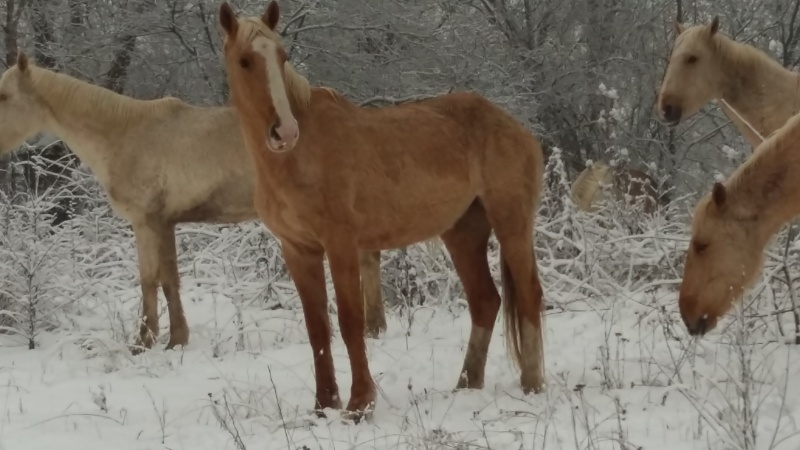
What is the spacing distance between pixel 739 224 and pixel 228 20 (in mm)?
2541

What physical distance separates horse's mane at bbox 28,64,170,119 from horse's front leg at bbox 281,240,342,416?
10.1 feet

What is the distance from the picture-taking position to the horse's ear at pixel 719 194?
13.2ft

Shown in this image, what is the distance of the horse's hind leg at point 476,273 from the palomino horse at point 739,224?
3.43 ft

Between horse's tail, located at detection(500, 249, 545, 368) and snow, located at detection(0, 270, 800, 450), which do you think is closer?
snow, located at detection(0, 270, 800, 450)

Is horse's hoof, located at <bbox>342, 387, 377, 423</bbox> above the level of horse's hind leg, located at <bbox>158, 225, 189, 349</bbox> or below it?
below

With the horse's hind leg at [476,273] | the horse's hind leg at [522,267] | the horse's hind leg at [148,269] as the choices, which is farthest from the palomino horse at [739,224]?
the horse's hind leg at [148,269]

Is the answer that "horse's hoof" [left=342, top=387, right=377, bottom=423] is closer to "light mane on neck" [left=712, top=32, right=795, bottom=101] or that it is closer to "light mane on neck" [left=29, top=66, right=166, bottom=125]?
"light mane on neck" [left=29, top=66, right=166, bottom=125]

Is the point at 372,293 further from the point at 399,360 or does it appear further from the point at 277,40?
the point at 277,40

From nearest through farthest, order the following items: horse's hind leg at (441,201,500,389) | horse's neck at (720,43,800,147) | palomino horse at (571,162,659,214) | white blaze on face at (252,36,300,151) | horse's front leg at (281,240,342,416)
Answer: white blaze on face at (252,36,300,151) < horse's front leg at (281,240,342,416) < horse's hind leg at (441,201,500,389) < horse's neck at (720,43,800,147) < palomino horse at (571,162,659,214)

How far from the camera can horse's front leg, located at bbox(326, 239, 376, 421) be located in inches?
157

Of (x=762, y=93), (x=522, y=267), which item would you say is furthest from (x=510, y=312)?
(x=762, y=93)

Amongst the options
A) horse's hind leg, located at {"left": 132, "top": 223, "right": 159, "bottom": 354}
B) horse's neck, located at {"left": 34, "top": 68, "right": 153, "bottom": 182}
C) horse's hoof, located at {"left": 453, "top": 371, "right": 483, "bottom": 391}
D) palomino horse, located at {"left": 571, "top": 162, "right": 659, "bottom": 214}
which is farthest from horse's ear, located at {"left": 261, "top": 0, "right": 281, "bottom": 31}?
palomino horse, located at {"left": 571, "top": 162, "right": 659, "bottom": 214}

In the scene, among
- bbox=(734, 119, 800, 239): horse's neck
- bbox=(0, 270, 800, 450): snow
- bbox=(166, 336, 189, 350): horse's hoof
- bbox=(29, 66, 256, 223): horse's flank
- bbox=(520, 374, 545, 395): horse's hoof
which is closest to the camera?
bbox=(0, 270, 800, 450): snow

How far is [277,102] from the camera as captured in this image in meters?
3.77
